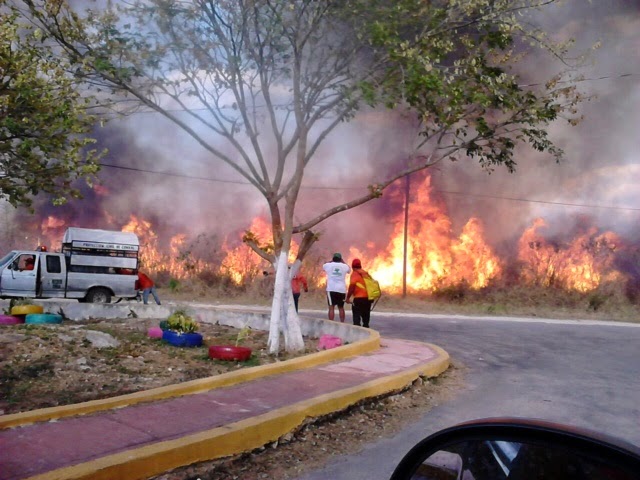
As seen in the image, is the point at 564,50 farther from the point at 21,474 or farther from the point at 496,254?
the point at 496,254

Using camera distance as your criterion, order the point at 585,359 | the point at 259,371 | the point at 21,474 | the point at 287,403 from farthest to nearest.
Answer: the point at 585,359 < the point at 259,371 < the point at 287,403 < the point at 21,474

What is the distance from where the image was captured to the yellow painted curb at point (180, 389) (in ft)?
16.7

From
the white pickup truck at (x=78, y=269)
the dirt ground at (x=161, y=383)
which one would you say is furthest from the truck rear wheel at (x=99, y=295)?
the dirt ground at (x=161, y=383)

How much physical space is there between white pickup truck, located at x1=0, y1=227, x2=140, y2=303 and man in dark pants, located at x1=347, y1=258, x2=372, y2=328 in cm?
1060

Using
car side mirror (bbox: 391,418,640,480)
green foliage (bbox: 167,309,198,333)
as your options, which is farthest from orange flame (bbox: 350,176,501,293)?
car side mirror (bbox: 391,418,640,480)

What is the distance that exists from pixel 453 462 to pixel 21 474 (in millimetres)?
3185

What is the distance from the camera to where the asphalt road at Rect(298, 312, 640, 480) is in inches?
210

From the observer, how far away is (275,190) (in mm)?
10055

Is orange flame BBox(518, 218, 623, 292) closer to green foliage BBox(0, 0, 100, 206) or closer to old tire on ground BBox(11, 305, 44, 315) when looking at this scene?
old tire on ground BBox(11, 305, 44, 315)

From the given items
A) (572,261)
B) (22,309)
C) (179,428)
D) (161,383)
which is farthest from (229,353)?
(572,261)

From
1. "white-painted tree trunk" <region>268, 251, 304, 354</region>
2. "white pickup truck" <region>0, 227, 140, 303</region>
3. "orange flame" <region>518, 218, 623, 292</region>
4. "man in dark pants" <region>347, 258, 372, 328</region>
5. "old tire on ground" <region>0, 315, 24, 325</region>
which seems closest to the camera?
"white-painted tree trunk" <region>268, 251, 304, 354</region>

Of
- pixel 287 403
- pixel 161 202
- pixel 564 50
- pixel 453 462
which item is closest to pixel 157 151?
pixel 161 202

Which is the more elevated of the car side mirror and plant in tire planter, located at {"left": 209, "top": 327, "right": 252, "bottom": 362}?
the car side mirror

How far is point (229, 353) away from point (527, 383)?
3.92 m
